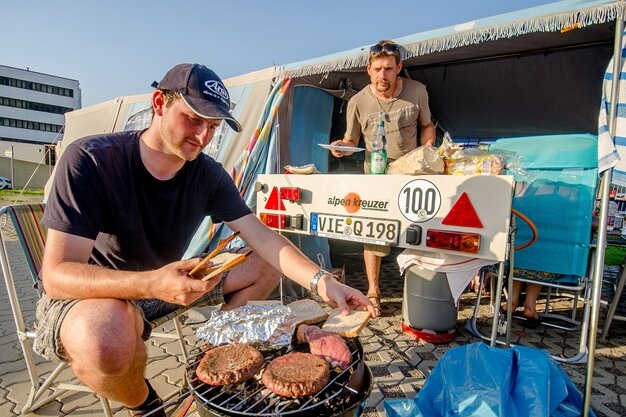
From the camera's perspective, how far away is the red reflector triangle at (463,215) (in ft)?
6.84

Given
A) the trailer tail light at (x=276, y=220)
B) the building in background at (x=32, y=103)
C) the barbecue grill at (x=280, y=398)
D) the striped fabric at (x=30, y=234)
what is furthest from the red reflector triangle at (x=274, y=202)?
the building in background at (x=32, y=103)

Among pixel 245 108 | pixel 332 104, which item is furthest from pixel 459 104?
pixel 245 108

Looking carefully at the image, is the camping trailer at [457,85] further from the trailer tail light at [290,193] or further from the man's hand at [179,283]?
the man's hand at [179,283]

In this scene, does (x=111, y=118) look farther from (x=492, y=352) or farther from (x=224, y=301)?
(x=492, y=352)

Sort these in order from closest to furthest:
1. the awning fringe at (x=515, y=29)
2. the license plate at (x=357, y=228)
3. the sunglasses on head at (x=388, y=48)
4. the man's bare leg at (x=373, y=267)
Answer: the awning fringe at (x=515, y=29) → the license plate at (x=357, y=228) → the sunglasses on head at (x=388, y=48) → the man's bare leg at (x=373, y=267)

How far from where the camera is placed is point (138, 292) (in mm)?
1283

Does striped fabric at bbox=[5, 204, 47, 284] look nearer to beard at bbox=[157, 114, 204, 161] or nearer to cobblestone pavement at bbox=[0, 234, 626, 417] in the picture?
cobblestone pavement at bbox=[0, 234, 626, 417]

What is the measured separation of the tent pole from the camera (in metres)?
1.72

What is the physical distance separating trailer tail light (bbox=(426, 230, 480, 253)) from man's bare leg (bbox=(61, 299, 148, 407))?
1713mm

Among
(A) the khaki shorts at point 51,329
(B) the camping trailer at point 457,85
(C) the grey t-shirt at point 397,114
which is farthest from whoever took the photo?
Result: (C) the grey t-shirt at point 397,114

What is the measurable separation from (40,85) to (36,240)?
62902 mm

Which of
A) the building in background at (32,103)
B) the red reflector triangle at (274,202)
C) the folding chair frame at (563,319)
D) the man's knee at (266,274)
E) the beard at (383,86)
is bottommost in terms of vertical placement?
the folding chair frame at (563,319)

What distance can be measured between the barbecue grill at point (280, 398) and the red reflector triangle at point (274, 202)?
1765mm

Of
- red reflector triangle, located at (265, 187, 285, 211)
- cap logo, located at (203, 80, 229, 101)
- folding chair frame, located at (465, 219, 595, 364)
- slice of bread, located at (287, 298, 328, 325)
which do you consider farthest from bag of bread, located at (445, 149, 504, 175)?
cap logo, located at (203, 80, 229, 101)
